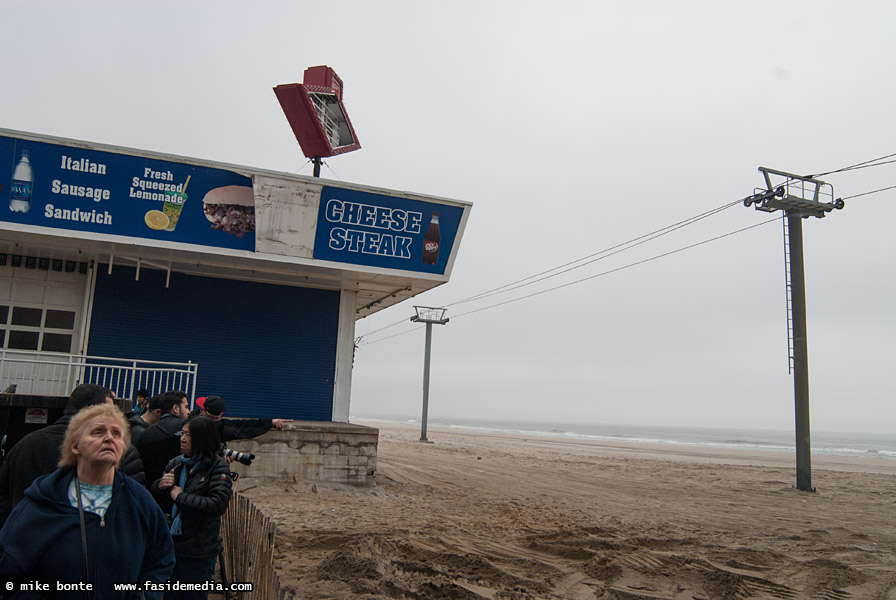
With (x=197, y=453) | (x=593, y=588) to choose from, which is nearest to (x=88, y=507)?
(x=197, y=453)

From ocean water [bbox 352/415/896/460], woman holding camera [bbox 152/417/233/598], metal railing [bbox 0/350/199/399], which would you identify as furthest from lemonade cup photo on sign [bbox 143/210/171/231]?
ocean water [bbox 352/415/896/460]

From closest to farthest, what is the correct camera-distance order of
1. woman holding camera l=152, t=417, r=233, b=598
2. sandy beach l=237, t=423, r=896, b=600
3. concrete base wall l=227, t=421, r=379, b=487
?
woman holding camera l=152, t=417, r=233, b=598, sandy beach l=237, t=423, r=896, b=600, concrete base wall l=227, t=421, r=379, b=487

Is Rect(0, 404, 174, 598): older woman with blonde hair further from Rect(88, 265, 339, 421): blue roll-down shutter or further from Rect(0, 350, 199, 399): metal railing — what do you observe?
Rect(88, 265, 339, 421): blue roll-down shutter

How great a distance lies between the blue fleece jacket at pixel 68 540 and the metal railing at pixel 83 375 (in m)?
9.41

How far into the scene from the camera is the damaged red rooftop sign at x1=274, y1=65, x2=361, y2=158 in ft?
48.8

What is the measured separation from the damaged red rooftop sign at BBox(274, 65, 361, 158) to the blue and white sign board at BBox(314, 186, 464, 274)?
2508 mm

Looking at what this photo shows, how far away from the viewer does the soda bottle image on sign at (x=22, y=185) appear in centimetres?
1155

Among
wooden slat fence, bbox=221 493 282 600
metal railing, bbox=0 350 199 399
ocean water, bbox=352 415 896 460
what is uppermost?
metal railing, bbox=0 350 199 399

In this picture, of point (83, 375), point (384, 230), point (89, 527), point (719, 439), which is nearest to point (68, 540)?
point (89, 527)

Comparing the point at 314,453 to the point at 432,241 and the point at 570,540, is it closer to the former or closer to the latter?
the point at 432,241

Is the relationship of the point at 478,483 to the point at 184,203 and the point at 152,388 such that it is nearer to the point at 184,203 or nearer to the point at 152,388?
the point at 152,388

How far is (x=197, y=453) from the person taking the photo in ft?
14.1

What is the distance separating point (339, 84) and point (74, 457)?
14.0 metres

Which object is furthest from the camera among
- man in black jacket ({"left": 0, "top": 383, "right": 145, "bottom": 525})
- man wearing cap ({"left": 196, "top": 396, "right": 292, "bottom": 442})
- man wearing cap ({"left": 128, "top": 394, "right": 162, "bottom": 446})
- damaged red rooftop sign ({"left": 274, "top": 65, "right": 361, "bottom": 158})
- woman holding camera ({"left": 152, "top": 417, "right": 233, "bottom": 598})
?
damaged red rooftop sign ({"left": 274, "top": 65, "right": 361, "bottom": 158})
